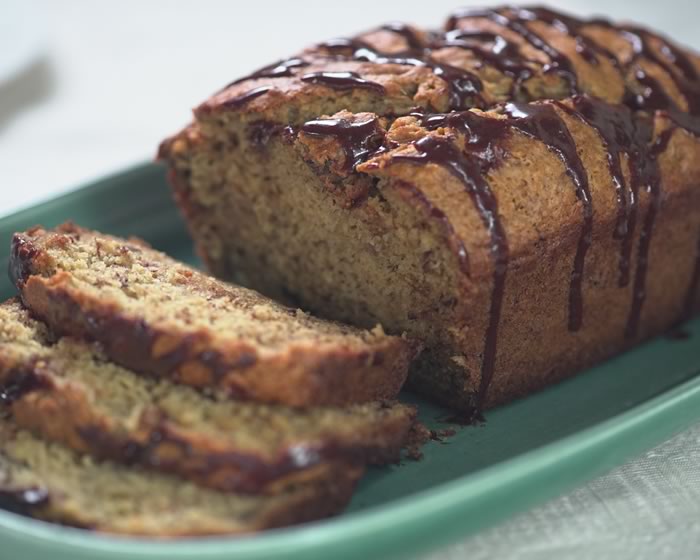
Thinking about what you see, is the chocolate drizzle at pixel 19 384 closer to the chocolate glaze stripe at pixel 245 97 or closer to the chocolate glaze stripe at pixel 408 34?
the chocolate glaze stripe at pixel 245 97

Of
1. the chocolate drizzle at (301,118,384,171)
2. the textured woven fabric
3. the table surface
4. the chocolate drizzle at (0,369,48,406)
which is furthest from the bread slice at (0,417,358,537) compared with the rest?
the table surface

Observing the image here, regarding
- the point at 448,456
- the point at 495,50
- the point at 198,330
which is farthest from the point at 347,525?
the point at 495,50

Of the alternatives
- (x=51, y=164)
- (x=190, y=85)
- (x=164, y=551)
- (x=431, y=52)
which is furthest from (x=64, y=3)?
(x=164, y=551)

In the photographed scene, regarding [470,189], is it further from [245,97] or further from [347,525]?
[347,525]

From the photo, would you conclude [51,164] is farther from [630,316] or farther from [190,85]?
[630,316]

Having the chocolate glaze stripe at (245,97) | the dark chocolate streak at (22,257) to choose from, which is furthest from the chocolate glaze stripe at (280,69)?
the dark chocolate streak at (22,257)

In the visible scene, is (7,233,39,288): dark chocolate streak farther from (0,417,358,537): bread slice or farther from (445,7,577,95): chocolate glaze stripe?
(445,7,577,95): chocolate glaze stripe
